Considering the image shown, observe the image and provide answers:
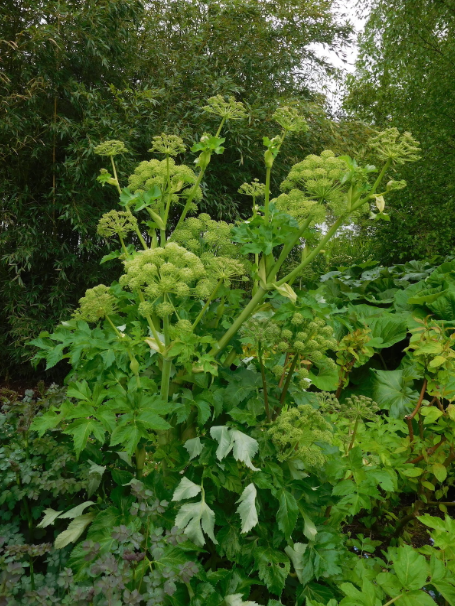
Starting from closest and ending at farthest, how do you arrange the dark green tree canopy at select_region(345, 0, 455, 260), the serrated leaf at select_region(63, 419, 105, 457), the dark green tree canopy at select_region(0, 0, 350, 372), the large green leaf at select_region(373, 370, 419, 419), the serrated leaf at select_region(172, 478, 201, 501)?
the serrated leaf at select_region(63, 419, 105, 457) < the serrated leaf at select_region(172, 478, 201, 501) < the large green leaf at select_region(373, 370, 419, 419) < the dark green tree canopy at select_region(0, 0, 350, 372) < the dark green tree canopy at select_region(345, 0, 455, 260)

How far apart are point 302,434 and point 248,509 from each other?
249mm

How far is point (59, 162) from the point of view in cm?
468

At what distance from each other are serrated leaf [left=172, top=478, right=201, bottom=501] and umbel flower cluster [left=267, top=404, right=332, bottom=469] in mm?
256

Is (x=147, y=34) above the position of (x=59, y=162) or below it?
above

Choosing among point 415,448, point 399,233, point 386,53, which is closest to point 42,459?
point 415,448

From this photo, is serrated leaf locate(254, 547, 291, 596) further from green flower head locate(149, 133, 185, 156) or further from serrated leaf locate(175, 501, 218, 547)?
green flower head locate(149, 133, 185, 156)

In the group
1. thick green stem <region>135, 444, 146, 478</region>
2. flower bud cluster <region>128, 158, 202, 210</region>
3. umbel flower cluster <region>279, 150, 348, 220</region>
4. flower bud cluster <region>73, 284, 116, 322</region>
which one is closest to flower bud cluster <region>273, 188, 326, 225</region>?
umbel flower cluster <region>279, 150, 348, 220</region>

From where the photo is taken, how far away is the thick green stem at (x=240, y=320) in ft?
4.51

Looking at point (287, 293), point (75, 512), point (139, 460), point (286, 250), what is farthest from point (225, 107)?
point (75, 512)

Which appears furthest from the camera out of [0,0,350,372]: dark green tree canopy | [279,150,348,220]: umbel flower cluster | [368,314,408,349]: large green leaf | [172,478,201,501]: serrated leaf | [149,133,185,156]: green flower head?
[0,0,350,372]: dark green tree canopy

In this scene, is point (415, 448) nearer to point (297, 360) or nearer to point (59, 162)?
point (297, 360)

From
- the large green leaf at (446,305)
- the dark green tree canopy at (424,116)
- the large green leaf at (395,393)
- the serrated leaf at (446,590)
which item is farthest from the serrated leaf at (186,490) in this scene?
the dark green tree canopy at (424,116)

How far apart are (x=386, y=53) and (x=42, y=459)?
8.40 m

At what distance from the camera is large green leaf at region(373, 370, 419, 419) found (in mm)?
2266
